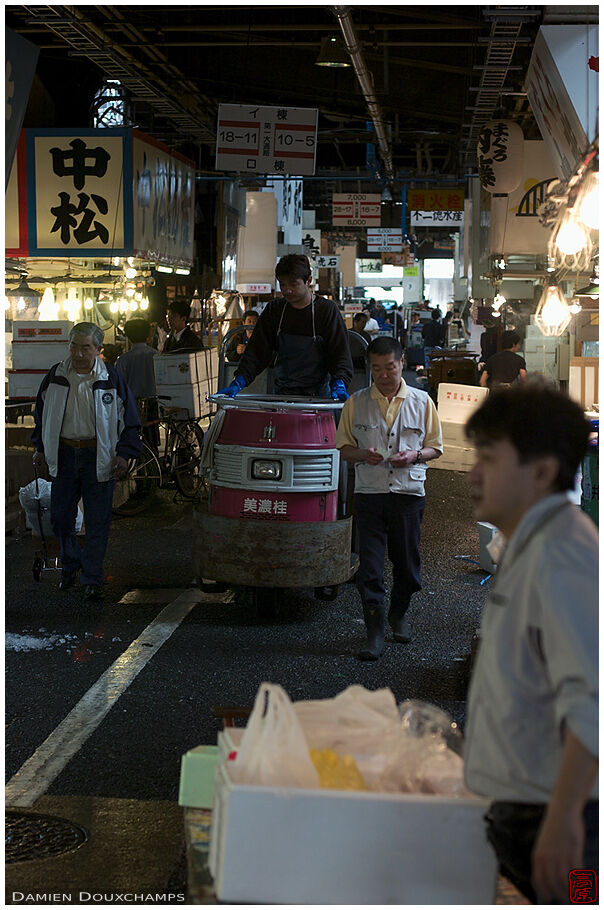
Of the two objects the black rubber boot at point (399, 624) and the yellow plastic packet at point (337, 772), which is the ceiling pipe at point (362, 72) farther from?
the yellow plastic packet at point (337, 772)

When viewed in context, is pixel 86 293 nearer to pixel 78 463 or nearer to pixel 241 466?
pixel 78 463

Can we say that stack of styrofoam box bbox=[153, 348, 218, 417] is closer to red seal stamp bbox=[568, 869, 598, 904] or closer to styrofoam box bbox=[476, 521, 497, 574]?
styrofoam box bbox=[476, 521, 497, 574]

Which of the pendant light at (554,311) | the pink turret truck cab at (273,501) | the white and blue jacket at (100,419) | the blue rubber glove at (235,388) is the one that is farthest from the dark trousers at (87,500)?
the pendant light at (554,311)

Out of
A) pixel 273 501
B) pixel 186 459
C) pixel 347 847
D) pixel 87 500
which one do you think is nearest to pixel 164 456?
pixel 186 459

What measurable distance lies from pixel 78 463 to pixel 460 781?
6626 millimetres

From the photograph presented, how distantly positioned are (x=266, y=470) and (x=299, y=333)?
159 centimetres

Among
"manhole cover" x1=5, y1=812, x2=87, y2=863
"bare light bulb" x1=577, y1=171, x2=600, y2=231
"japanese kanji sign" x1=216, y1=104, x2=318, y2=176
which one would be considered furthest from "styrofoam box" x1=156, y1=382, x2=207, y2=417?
"manhole cover" x1=5, y1=812, x2=87, y2=863

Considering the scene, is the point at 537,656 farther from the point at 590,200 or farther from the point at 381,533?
the point at 381,533

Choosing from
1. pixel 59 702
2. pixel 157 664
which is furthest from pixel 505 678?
pixel 157 664

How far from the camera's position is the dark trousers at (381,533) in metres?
7.51

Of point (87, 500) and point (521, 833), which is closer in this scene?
point (521, 833)

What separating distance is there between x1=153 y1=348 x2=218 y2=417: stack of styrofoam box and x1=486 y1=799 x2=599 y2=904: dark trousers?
12152mm

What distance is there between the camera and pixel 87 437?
9031mm

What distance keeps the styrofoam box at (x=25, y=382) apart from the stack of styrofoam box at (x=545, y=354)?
9.71 metres
